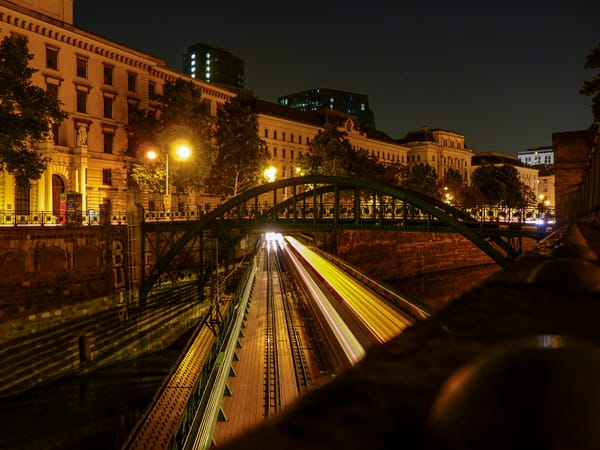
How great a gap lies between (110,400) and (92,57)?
32.5 m

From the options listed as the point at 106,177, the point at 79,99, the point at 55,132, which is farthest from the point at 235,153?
the point at 55,132

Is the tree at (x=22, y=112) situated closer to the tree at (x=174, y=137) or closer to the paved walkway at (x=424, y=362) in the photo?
the tree at (x=174, y=137)

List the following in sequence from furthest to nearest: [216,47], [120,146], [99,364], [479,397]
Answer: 1. [216,47]
2. [120,146]
3. [99,364]
4. [479,397]

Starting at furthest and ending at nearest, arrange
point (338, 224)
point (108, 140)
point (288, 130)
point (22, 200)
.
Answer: point (288, 130) < point (108, 140) < point (22, 200) < point (338, 224)

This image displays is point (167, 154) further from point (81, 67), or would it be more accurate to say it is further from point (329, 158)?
point (329, 158)

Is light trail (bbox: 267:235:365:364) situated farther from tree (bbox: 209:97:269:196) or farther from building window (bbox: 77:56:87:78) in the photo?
building window (bbox: 77:56:87:78)

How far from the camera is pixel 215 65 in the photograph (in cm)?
18600

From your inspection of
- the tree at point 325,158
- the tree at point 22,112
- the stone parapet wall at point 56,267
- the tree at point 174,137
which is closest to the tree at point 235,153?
the tree at point 174,137

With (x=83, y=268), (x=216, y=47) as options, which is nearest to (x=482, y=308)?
(x=83, y=268)

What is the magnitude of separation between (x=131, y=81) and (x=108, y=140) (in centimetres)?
666

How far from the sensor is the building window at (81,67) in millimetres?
42500

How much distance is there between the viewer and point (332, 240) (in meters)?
46.9

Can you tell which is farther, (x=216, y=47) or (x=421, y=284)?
(x=216, y=47)

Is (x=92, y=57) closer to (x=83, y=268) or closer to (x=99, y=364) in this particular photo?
(x=83, y=268)
